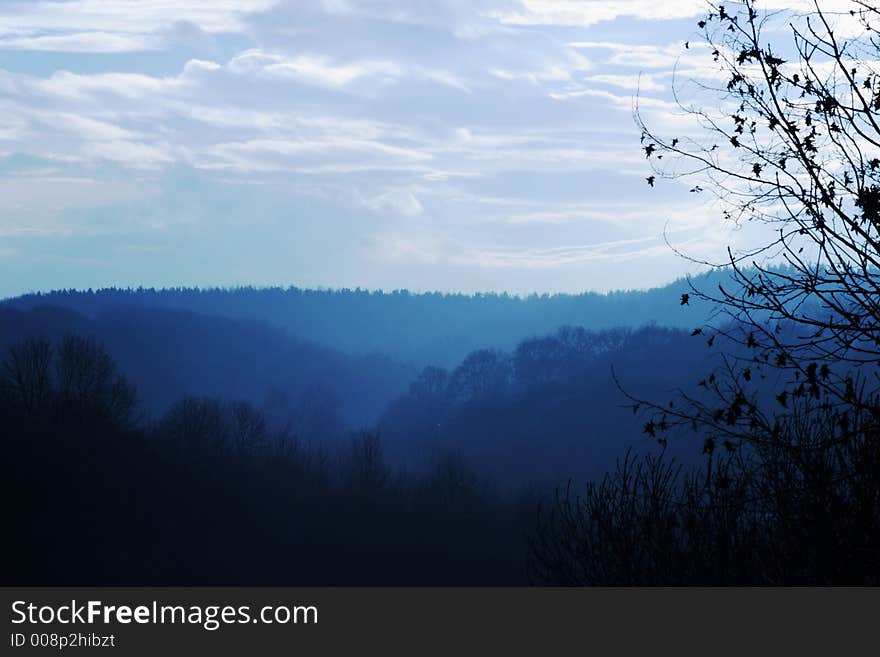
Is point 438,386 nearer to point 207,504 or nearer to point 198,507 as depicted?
point 207,504

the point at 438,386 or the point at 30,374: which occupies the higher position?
the point at 438,386

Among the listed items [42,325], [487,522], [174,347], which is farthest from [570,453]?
[174,347]

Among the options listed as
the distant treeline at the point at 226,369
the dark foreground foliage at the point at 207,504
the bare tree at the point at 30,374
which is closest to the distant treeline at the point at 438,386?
the distant treeline at the point at 226,369

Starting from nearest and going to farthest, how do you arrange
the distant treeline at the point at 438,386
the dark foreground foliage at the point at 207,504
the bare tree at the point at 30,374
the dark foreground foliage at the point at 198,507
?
the dark foreground foliage at the point at 207,504
the dark foreground foliage at the point at 198,507
the bare tree at the point at 30,374
the distant treeline at the point at 438,386

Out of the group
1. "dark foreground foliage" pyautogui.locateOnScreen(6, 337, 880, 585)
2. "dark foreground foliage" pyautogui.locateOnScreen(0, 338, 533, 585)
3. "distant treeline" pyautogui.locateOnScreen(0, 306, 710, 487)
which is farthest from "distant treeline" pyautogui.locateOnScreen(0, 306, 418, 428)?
"dark foreground foliage" pyautogui.locateOnScreen(0, 338, 533, 585)

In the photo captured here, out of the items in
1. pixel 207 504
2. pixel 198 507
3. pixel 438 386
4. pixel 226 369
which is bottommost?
pixel 198 507

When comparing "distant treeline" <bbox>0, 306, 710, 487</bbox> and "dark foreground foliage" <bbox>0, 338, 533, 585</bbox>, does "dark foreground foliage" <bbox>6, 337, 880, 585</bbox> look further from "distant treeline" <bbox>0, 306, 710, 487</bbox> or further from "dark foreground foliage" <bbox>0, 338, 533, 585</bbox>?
"distant treeline" <bbox>0, 306, 710, 487</bbox>

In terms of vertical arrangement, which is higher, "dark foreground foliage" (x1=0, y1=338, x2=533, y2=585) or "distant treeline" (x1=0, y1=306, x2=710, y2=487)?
"distant treeline" (x1=0, y1=306, x2=710, y2=487)

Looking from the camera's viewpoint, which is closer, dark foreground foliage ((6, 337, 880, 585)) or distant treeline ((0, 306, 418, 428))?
dark foreground foliage ((6, 337, 880, 585))

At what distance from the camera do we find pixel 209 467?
253 ft

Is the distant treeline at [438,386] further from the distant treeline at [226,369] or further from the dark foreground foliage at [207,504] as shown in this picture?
the dark foreground foliage at [207,504]

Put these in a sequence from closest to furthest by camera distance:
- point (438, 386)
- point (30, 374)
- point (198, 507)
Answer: point (198, 507) → point (30, 374) → point (438, 386)

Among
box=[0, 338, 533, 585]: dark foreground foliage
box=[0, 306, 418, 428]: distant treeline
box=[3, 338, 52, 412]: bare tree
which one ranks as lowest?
box=[0, 338, 533, 585]: dark foreground foliage

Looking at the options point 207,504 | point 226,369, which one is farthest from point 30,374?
point 226,369
